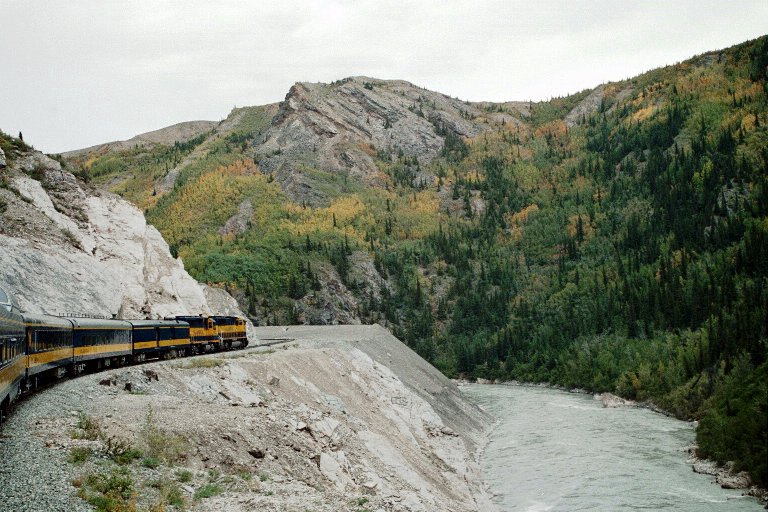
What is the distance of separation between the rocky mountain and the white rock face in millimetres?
71

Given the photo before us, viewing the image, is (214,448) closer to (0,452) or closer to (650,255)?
(0,452)

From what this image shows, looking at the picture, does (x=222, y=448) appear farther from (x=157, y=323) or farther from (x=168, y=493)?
(x=157, y=323)

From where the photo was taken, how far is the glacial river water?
42500mm

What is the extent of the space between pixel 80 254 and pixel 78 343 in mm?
18439

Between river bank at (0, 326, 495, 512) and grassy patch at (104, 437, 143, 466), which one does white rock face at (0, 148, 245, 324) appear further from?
grassy patch at (104, 437, 143, 466)

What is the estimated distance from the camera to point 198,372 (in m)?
35.0

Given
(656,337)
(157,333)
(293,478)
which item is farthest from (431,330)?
(293,478)

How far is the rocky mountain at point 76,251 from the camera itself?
1724 inches

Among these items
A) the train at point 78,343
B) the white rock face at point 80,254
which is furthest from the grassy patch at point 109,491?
the white rock face at point 80,254

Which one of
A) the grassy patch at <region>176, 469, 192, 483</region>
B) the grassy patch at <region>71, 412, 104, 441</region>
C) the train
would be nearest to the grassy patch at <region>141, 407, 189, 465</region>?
the grassy patch at <region>176, 469, 192, 483</region>

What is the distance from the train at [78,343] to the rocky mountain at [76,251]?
536 centimetres

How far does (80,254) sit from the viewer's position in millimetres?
49750

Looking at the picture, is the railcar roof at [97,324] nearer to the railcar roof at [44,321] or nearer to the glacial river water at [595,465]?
the railcar roof at [44,321]

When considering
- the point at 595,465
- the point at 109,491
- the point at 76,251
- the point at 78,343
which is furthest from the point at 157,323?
the point at 595,465
